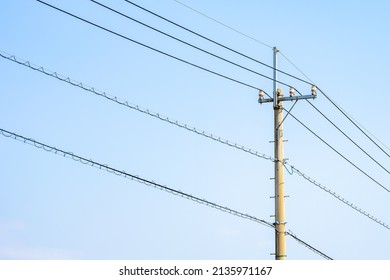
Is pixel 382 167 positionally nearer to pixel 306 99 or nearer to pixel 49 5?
pixel 306 99

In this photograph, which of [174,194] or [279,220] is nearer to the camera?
[174,194]

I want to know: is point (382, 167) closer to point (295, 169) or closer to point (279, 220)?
point (295, 169)

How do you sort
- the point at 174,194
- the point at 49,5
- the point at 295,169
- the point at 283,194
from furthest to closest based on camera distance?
the point at 295,169
the point at 283,194
the point at 174,194
the point at 49,5

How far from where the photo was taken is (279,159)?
2386 cm

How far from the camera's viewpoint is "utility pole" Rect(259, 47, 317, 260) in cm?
2312

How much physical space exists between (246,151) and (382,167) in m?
8.74

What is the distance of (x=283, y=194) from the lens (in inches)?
917

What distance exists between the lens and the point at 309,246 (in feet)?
83.6

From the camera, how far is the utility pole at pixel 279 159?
23125 mm

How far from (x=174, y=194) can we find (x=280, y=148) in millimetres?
5334
